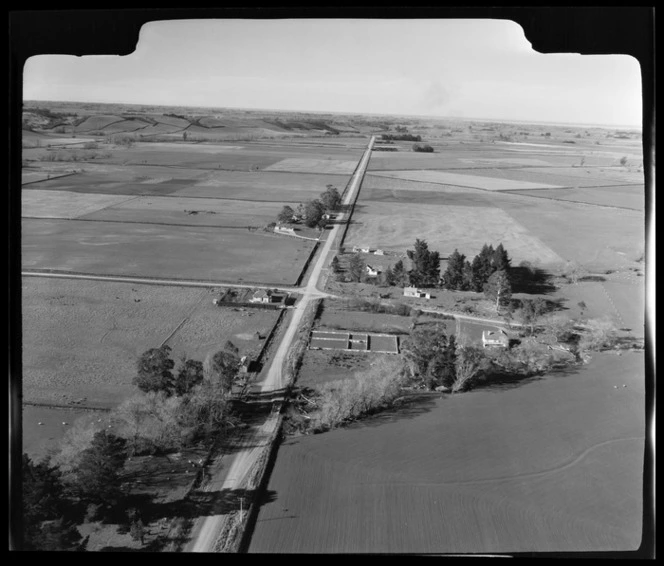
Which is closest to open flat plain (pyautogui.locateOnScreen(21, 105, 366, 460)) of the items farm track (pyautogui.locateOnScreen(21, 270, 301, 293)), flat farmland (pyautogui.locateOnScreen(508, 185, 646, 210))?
farm track (pyautogui.locateOnScreen(21, 270, 301, 293))

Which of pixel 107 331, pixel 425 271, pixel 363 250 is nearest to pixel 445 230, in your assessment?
pixel 363 250

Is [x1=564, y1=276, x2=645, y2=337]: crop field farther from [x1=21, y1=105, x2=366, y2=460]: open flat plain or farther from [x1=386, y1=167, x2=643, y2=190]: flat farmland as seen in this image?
[x1=386, y1=167, x2=643, y2=190]: flat farmland

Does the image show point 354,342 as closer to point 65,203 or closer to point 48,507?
point 48,507

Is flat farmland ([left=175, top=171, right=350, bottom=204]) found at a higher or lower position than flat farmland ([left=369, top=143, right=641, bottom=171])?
lower

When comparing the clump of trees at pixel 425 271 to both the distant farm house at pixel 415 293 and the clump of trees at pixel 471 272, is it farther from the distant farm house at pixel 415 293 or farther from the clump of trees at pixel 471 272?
the distant farm house at pixel 415 293

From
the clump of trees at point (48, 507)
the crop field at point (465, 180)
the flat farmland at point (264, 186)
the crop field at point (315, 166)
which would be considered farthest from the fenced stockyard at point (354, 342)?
the crop field at point (315, 166)

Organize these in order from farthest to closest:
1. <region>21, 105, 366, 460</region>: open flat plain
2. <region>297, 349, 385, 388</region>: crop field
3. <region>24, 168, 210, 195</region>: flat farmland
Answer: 1. <region>24, 168, 210, 195</region>: flat farmland
2. <region>21, 105, 366, 460</region>: open flat plain
3. <region>297, 349, 385, 388</region>: crop field
